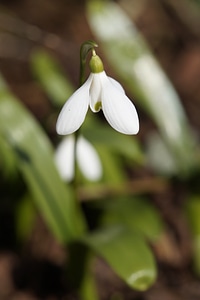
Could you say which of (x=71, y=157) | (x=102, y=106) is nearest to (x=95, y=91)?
(x=102, y=106)

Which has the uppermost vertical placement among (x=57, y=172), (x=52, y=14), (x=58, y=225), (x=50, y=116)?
(x=52, y=14)

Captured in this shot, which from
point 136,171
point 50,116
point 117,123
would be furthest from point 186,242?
point 117,123

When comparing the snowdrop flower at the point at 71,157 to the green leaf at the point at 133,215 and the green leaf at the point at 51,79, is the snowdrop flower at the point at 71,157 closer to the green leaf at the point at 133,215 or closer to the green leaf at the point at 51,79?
the green leaf at the point at 133,215

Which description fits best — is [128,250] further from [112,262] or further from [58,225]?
[58,225]

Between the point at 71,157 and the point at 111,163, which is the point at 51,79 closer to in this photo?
the point at 111,163

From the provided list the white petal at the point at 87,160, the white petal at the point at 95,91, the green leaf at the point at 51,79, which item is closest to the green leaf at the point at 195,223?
the white petal at the point at 87,160

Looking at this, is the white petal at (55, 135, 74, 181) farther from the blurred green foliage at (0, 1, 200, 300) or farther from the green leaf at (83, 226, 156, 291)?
the green leaf at (83, 226, 156, 291)
